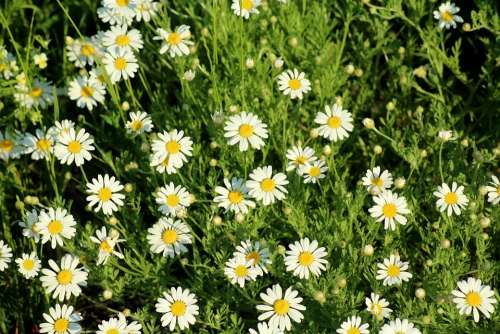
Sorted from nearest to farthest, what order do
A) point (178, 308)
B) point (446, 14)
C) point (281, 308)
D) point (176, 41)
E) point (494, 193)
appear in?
point (281, 308) < point (178, 308) < point (494, 193) < point (176, 41) < point (446, 14)

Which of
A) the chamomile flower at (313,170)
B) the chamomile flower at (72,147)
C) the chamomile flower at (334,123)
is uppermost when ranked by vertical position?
the chamomile flower at (334,123)

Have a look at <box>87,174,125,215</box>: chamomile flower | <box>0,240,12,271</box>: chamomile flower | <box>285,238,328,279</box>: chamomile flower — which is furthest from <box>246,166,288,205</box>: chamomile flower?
<box>0,240,12,271</box>: chamomile flower

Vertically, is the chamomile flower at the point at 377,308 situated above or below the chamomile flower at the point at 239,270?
below

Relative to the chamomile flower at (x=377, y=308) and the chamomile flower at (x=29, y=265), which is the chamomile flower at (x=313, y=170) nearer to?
the chamomile flower at (x=377, y=308)

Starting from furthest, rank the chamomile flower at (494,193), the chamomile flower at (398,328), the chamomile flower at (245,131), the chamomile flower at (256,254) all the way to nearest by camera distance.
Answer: the chamomile flower at (245,131)
the chamomile flower at (494,193)
the chamomile flower at (256,254)
the chamomile flower at (398,328)

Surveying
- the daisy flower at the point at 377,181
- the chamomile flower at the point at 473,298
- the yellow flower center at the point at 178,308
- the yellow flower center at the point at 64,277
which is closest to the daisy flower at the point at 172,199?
the yellow flower center at the point at 178,308

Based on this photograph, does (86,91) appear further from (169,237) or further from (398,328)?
(398,328)

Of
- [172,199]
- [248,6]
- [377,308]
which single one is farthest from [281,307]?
[248,6]
